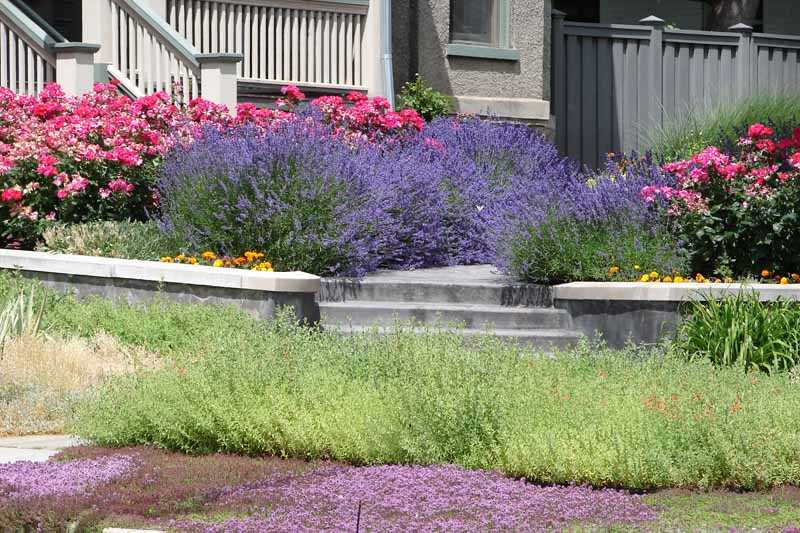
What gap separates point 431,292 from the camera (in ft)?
35.2

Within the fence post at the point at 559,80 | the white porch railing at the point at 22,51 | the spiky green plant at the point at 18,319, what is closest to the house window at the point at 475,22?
the fence post at the point at 559,80

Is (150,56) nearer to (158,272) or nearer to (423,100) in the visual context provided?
(423,100)

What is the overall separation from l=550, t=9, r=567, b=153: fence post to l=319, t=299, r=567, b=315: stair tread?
8.04 metres

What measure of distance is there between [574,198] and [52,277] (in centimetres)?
434

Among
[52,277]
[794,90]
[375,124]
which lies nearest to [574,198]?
[375,124]

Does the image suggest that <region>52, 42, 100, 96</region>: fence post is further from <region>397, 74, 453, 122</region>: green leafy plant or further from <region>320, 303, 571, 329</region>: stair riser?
<region>320, 303, 571, 329</region>: stair riser

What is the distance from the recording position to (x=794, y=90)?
17594 millimetres

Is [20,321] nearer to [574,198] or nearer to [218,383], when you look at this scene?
[218,383]

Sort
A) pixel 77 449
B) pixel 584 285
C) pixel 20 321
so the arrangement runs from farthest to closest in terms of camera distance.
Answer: pixel 584 285, pixel 20 321, pixel 77 449

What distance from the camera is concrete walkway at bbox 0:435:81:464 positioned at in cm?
693

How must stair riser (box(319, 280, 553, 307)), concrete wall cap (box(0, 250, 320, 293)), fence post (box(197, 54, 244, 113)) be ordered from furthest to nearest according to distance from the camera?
fence post (box(197, 54, 244, 113)), stair riser (box(319, 280, 553, 307)), concrete wall cap (box(0, 250, 320, 293))

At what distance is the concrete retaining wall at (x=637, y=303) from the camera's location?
998 centimetres

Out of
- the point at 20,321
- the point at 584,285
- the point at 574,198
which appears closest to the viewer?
the point at 20,321

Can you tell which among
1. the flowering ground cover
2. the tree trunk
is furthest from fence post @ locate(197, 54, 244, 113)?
the tree trunk
